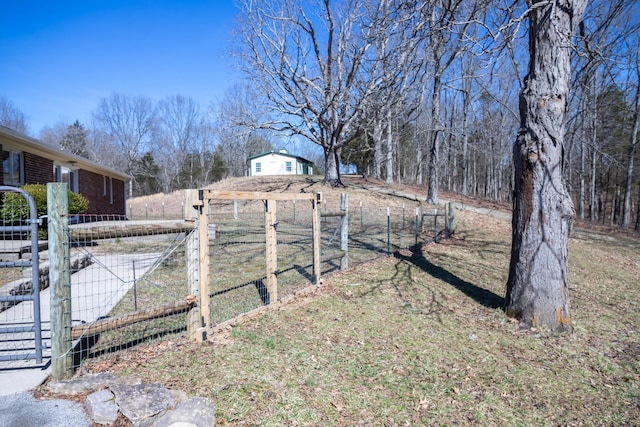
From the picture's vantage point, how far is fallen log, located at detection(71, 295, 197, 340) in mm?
3406

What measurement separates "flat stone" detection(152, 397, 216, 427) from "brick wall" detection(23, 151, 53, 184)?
13732 mm

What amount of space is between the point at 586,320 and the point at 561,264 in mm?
1057

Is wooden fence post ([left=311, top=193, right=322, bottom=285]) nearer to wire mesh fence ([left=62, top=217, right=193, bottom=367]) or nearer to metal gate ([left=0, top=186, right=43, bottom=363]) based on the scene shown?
wire mesh fence ([left=62, top=217, right=193, bottom=367])

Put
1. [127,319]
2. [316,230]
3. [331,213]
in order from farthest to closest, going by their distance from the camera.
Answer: [331,213], [316,230], [127,319]

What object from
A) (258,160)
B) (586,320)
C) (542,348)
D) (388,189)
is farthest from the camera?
(258,160)

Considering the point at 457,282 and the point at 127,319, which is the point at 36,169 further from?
the point at 457,282

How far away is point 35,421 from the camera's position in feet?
8.84

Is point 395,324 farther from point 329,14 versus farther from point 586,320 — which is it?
point 329,14

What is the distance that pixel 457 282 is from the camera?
7.25 meters

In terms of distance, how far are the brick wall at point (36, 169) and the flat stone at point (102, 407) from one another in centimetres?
1321

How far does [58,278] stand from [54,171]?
610 inches

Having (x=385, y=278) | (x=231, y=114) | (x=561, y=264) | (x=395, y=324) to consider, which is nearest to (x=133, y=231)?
(x=395, y=324)

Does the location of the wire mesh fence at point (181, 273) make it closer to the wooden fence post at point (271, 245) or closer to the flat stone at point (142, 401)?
the wooden fence post at point (271, 245)

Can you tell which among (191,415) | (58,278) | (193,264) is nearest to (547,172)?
(193,264)
